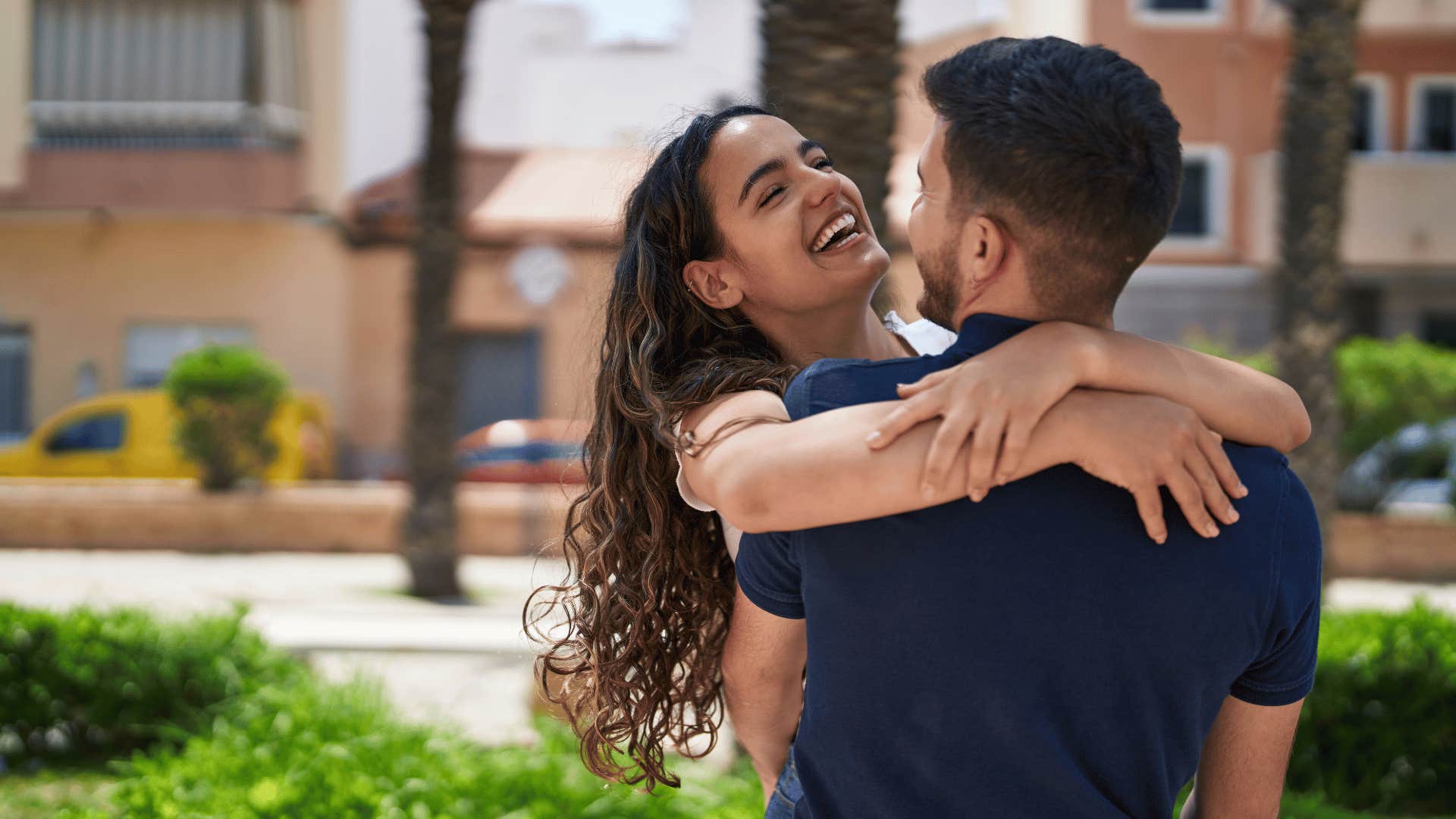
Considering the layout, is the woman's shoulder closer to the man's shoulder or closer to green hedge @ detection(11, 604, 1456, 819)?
the man's shoulder

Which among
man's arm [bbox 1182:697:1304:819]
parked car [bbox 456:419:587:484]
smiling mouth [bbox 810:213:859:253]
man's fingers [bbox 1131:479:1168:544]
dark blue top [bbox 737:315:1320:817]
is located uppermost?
smiling mouth [bbox 810:213:859:253]

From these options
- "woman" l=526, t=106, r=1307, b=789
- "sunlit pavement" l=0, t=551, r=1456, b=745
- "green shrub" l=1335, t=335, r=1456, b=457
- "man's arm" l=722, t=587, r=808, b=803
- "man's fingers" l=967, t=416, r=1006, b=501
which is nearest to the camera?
"man's fingers" l=967, t=416, r=1006, b=501

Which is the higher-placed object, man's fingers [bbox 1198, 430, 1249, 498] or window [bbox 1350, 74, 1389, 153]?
window [bbox 1350, 74, 1389, 153]

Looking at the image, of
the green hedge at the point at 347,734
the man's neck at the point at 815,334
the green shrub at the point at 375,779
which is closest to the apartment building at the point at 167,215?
the green hedge at the point at 347,734

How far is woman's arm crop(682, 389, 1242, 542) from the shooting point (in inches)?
52.2

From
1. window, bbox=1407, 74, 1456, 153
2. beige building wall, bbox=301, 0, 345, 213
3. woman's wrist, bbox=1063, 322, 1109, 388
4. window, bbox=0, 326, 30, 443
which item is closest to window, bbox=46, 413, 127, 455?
window, bbox=0, 326, 30, 443

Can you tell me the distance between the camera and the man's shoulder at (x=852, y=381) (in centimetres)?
144

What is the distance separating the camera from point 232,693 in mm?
5262

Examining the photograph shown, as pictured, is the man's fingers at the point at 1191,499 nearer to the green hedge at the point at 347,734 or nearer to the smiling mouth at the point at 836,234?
the smiling mouth at the point at 836,234

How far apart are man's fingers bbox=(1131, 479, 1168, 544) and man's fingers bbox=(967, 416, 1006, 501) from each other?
0.14 metres

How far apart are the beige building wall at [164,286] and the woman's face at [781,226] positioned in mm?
20440

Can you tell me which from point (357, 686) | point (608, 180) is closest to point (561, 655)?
point (608, 180)

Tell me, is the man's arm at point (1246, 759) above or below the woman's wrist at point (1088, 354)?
below

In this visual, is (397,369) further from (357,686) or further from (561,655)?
(561,655)
